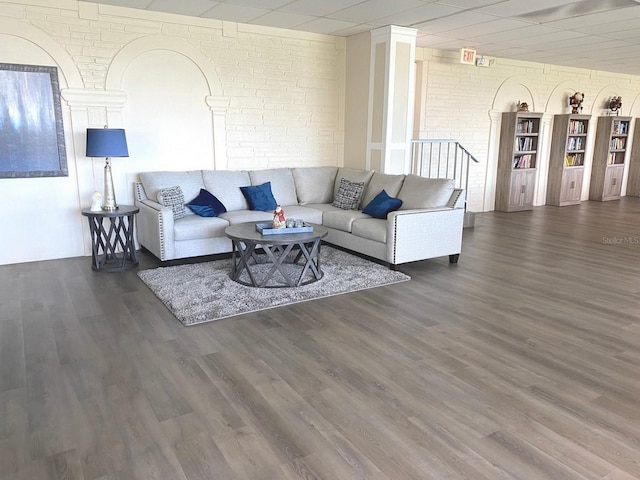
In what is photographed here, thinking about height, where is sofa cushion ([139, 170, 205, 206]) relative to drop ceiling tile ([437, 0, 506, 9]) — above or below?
below

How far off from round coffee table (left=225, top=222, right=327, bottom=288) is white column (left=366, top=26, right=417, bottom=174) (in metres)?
2.03

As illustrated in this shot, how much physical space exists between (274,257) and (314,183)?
7.42ft

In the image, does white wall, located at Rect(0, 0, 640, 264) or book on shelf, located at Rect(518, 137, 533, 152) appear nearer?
white wall, located at Rect(0, 0, 640, 264)

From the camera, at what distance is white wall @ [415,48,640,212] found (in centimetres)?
746

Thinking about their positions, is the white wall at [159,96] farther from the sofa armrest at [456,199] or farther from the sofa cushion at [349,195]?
the sofa armrest at [456,199]

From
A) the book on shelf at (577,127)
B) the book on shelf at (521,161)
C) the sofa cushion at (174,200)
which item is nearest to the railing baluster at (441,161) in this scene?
the book on shelf at (521,161)

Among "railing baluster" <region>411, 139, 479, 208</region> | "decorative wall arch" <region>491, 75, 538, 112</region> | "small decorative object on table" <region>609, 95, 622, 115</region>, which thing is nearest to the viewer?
"railing baluster" <region>411, 139, 479, 208</region>

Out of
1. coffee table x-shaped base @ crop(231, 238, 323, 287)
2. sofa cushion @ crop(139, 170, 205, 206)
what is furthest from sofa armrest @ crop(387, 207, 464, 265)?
sofa cushion @ crop(139, 170, 205, 206)

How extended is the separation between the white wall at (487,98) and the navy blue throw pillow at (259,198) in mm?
3004

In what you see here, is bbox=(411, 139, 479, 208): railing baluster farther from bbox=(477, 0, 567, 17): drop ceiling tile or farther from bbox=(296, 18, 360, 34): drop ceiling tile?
bbox=(477, 0, 567, 17): drop ceiling tile

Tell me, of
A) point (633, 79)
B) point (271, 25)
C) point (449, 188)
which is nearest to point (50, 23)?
point (271, 25)

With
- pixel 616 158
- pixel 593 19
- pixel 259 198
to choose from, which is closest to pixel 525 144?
pixel 616 158

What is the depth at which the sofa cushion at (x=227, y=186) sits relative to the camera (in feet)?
18.1

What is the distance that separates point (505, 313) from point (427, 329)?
740mm
